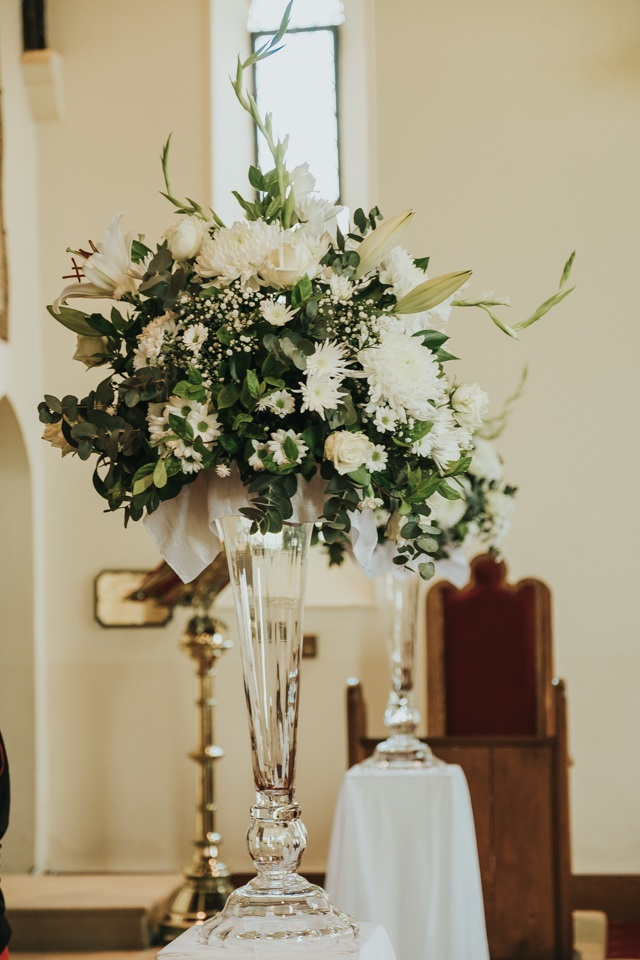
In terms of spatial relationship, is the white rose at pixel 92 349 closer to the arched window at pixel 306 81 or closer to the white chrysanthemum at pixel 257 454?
the white chrysanthemum at pixel 257 454

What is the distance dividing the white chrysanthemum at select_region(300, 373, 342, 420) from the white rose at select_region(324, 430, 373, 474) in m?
0.04

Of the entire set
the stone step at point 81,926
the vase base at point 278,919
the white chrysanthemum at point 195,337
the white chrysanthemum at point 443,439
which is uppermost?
the white chrysanthemum at point 195,337

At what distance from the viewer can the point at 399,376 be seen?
5.21ft

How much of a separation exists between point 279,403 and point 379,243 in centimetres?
27

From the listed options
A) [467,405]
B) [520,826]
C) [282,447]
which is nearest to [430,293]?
[467,405]

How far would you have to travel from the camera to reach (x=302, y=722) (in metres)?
5.84

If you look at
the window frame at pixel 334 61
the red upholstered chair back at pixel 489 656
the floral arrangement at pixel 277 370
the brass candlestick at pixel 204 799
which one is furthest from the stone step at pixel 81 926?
the floral arrangement at pixel 277 370

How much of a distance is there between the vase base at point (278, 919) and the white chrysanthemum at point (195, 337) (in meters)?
0.72

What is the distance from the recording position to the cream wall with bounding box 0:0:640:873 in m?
5.74

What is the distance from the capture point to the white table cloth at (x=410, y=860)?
123 inches

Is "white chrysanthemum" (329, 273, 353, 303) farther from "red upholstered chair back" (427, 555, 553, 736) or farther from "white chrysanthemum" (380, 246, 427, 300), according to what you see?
"red upholstered chair back" (427, 555, 553, 736)

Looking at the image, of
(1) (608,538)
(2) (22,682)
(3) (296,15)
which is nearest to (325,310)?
(1) (608,538)

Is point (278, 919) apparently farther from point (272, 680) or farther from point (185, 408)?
point (185, 408)

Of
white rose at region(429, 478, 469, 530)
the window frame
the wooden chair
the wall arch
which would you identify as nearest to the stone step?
the wall arch
